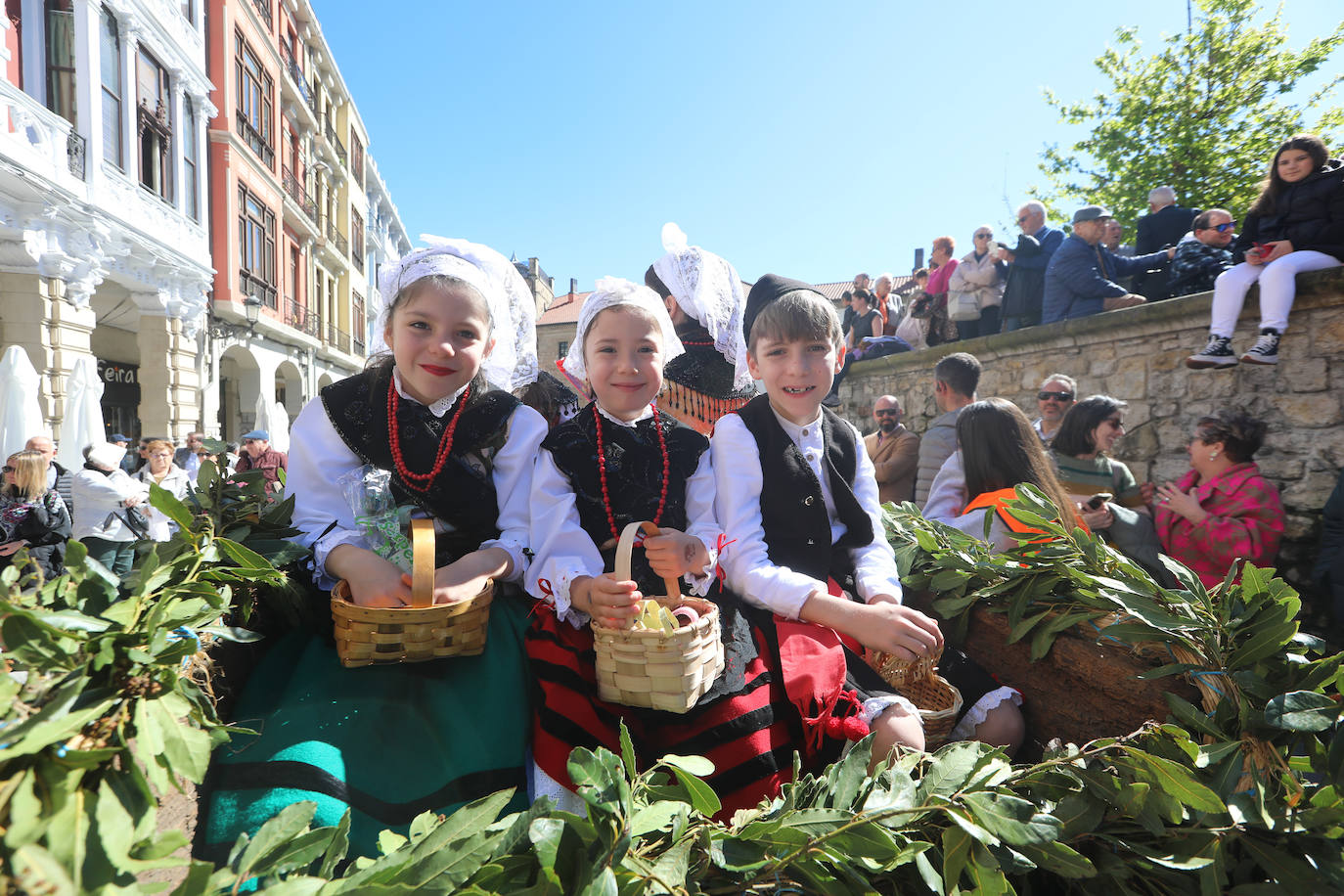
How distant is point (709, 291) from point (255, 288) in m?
17.5

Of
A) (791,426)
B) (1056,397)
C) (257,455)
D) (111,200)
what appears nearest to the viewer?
(791,426)

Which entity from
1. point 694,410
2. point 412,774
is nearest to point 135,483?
point 694,410

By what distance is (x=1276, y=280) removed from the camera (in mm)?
4480

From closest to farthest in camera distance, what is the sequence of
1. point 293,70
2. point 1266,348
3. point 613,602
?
point 613,602 < point 1266,348 < point 293,70

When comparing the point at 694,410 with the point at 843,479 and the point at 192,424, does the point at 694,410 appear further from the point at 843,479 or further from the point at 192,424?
the point at 192,424

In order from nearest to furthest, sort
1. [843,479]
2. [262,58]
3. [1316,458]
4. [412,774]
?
[412,774]
[843,479]
[1316,458]
[262,58]

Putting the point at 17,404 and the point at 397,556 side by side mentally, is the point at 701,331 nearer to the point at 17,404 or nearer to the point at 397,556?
the point at 397,556

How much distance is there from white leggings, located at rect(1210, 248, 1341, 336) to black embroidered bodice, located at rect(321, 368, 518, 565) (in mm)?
5343

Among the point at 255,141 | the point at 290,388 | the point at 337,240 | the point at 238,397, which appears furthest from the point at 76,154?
the point at 337,240

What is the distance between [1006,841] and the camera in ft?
3.27

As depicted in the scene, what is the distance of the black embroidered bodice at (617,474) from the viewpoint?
74.5 inches

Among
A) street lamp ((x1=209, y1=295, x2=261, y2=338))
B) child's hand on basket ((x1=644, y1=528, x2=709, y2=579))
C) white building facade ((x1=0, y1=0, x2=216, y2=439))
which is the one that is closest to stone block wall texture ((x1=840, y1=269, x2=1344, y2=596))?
child's hand on basket ((x1=644, y1=528, x2=709, y2=579))

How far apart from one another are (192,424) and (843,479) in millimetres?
15054

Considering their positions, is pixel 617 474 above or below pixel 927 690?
above
